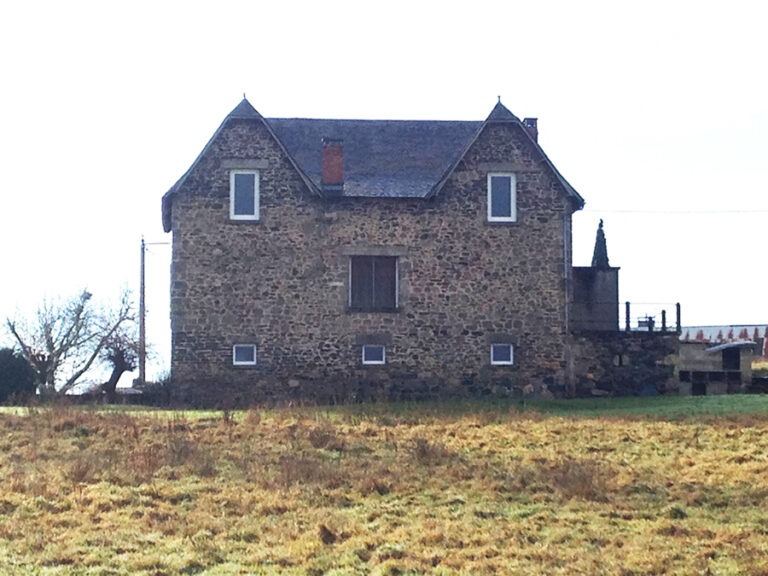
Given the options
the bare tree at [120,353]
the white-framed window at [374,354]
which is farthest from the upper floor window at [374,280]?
the bare tree at [120,353]

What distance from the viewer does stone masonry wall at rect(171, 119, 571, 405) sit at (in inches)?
1227

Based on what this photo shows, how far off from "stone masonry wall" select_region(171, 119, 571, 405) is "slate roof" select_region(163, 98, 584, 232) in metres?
0.32

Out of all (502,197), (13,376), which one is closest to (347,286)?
(502,197)

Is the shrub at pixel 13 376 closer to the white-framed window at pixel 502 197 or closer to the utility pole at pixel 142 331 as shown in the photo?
the utility pole at pixel 142 331

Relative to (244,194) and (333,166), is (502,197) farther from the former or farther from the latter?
(244,194)

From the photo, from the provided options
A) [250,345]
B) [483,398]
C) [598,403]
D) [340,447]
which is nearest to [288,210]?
[250,345]

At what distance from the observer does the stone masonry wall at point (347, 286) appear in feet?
102

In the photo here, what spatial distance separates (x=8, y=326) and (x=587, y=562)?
144 feet

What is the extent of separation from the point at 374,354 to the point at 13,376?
11.5m

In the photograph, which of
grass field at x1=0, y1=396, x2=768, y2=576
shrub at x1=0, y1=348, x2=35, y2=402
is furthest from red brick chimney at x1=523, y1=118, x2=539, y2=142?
shrub at x1=0, y1=348, x2=35, y2=402

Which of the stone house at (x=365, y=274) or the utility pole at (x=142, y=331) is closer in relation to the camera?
the stone house at (x=365, y=274)

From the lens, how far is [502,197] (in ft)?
105

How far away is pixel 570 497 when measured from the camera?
1353cm

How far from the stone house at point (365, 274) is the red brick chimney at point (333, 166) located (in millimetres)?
45
